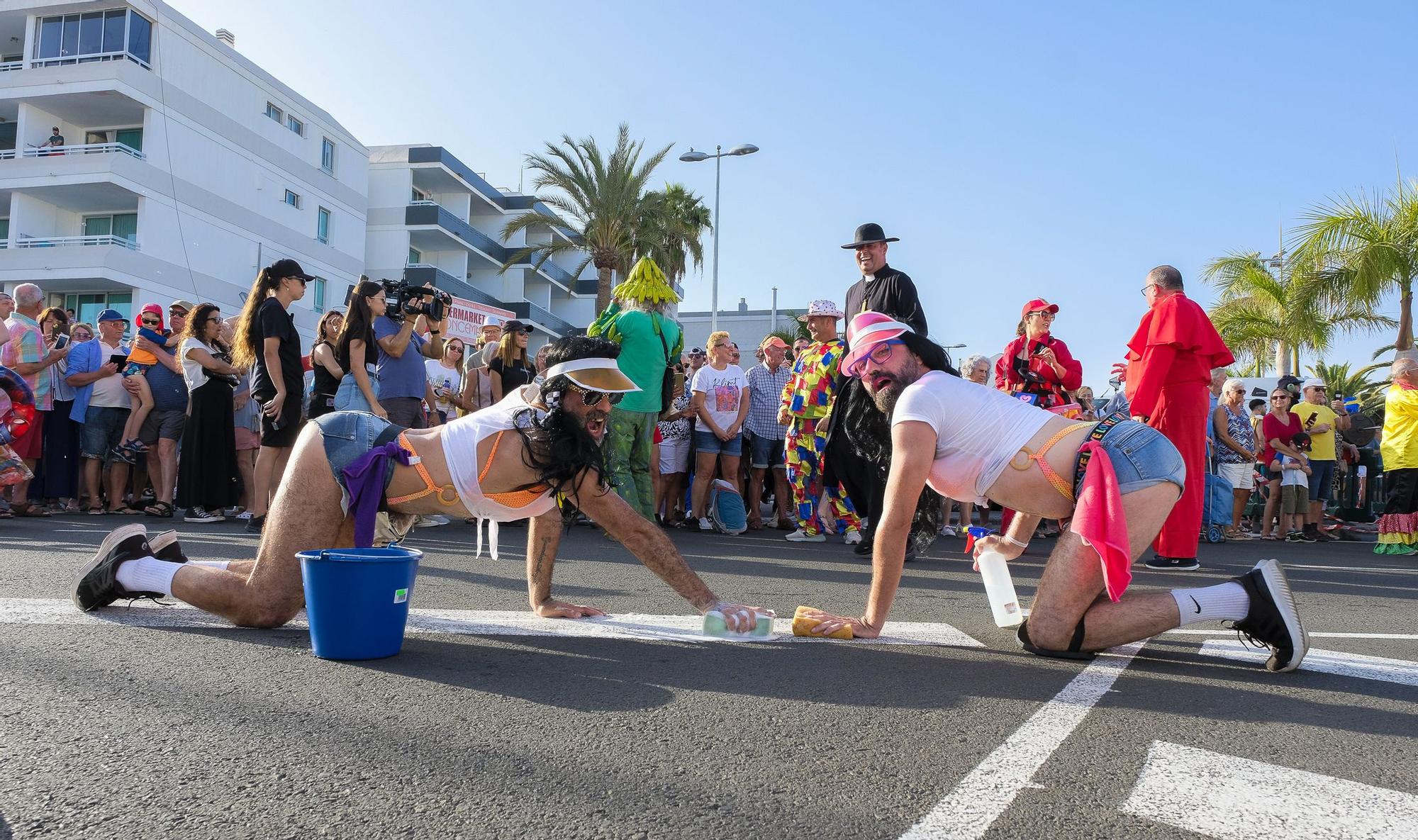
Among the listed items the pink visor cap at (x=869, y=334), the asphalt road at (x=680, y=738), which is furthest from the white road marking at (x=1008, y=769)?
the pink visor cap at (x=869, y=334)

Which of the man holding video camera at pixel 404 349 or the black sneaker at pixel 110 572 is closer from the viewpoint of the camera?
the black sneaker at pixel 110 572

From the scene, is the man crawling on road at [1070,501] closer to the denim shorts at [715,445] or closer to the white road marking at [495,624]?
the white road marking at [495,624]

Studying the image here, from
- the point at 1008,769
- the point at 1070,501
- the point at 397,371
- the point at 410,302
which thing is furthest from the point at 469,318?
the point at 1008,769

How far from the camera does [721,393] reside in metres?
10.5

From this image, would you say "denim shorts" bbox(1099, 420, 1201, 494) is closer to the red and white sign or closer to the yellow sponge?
the yellow sponge

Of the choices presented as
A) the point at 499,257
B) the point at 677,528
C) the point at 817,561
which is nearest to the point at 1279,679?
the point at 817,561

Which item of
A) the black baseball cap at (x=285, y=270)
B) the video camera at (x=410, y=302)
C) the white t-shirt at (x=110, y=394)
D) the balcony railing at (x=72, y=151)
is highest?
the balcony railing at (x=72, y=151)

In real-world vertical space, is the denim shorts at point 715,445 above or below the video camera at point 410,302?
below

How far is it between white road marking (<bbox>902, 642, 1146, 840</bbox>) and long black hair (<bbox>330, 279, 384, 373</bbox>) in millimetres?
5751

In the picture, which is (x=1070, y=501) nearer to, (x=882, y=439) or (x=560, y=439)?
(x=882, y=439)

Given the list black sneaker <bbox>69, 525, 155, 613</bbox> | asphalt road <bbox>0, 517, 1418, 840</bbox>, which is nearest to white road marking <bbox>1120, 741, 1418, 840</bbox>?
asphalt road <bbox>0, 517, 1418, 840</bbox>

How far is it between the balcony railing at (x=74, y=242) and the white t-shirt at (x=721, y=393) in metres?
27.4

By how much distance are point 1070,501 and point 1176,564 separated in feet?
14.3

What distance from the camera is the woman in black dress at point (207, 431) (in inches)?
346
